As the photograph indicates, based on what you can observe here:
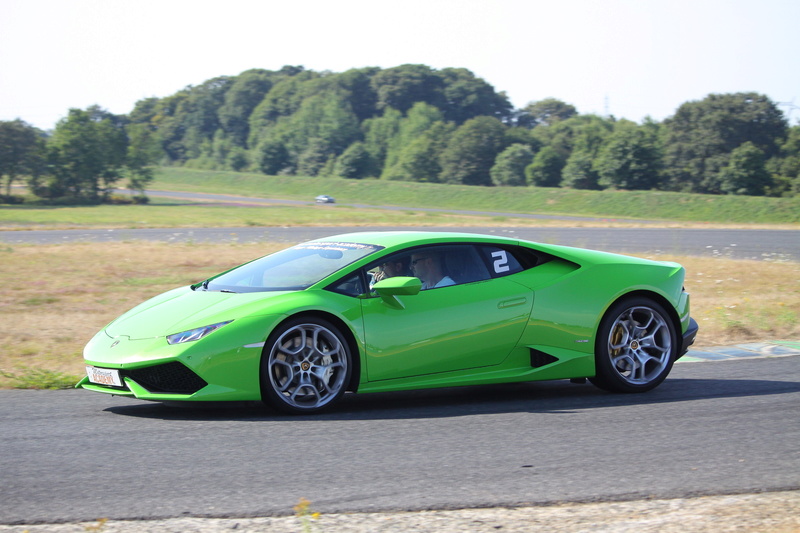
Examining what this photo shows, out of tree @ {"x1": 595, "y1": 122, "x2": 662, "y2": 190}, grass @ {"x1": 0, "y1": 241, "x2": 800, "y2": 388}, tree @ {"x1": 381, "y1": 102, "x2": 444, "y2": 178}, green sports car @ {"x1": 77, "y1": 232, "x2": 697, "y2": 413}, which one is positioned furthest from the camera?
tree @ {"x1": 381, "y1": 102, "x2": 444, "y2": 178}

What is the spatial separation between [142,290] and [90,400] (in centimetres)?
718

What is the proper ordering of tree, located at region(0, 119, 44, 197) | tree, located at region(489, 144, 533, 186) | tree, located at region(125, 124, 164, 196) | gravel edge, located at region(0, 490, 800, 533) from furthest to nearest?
tree, located at region(489, 144, 533, 186) < tree, located at region(125, 124, 164, 196) < tree, located at region(0, 119, 44, 197) < gravel edge, located at region(0, 490, 800, 533)

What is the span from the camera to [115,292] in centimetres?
1279

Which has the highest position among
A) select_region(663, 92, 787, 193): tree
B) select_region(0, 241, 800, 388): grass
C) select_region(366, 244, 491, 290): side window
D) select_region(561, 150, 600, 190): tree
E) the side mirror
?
select_region(663, 92, 787, 193): tree

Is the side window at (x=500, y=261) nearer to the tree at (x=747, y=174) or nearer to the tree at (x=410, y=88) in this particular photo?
the tree at (x=747, y=174)

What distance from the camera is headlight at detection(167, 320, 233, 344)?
5297 mm

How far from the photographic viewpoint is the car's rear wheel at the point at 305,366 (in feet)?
17.7

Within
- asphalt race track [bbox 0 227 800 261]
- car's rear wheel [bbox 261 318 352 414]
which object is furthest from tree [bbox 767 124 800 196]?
car's rear wheel [bbox 261 318 352 414]

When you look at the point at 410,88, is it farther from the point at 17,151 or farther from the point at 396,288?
the point at 396,288

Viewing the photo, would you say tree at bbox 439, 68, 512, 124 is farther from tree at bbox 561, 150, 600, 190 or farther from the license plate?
the license plate

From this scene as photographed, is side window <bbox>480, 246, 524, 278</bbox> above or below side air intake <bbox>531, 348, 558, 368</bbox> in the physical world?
above

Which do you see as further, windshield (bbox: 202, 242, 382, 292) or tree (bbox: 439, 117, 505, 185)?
tree (bbox: 439, 117, 505, 185)

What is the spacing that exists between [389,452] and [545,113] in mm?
152633

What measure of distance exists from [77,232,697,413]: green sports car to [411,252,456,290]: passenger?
0.03 ft
